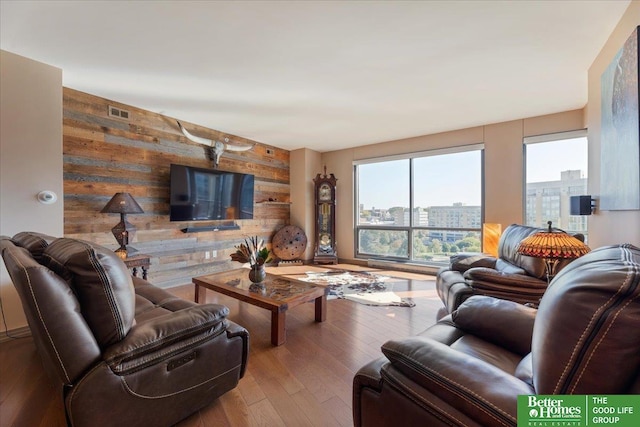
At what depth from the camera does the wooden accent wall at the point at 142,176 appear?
10.1 ft

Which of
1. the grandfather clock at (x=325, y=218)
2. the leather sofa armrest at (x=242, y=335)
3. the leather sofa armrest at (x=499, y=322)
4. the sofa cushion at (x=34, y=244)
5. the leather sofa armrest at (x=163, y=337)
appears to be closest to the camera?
the leather sofa armrest at (x=163, y=337)

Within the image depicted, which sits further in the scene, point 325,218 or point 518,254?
point 325,218

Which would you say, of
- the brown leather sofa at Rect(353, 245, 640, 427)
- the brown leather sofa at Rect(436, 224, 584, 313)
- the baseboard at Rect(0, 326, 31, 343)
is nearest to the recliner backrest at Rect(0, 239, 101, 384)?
the brown leather sofa at Rect(353, 245, 640, 427)

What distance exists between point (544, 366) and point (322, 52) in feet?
8.05

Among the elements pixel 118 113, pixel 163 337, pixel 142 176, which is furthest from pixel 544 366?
pixel 118 113

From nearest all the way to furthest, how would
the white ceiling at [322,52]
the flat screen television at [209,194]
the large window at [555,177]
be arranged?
the white ceiling at [322,52]
the large window at [555,177]
the flat screen television at [209,194]

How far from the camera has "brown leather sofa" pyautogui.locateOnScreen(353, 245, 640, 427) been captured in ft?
2.09

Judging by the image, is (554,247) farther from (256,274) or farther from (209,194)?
(209,194)

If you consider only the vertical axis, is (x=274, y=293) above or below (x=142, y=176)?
below

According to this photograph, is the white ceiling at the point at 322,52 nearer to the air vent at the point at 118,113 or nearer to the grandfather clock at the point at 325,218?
the air vent at the point at 118,113

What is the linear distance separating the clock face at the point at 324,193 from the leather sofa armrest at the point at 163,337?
169 inches

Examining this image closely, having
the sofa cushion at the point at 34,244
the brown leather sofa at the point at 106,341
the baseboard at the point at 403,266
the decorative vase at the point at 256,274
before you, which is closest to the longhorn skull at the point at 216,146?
the decorative vase at the point at 256,274

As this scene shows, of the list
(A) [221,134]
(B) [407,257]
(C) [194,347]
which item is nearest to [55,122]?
(A) [221,134]

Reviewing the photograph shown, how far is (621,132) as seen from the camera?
72.9 inches
